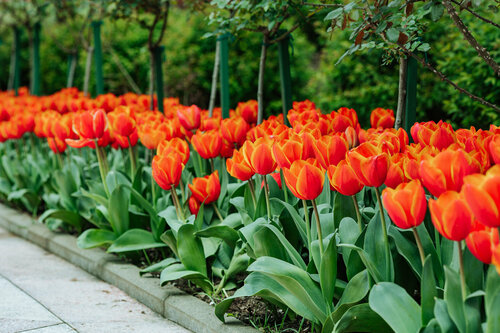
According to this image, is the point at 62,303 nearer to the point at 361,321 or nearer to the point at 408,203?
the point at 361,321

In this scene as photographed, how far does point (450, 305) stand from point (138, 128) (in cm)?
269

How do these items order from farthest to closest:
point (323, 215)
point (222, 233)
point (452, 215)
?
point (222, 233)
point (323, 215)
point (452, 215)

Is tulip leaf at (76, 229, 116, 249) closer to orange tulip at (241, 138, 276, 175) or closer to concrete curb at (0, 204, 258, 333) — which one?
concrete curb at (0, 204, 258, 333)

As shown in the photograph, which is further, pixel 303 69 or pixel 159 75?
pixel 303 69

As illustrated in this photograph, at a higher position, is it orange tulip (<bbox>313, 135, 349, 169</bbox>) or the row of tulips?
orange tulip (<bbox>313, 135, 349, 169</bbox>)

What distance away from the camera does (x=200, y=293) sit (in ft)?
11.6

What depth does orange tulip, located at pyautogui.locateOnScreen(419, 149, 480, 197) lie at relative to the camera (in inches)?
81.6

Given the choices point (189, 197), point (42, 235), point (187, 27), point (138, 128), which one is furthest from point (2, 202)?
point (187, 27)

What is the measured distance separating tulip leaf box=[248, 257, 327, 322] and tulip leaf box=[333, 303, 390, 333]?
19cm

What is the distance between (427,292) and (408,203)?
0.36m

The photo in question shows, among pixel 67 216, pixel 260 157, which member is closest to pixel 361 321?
pixel 260 157

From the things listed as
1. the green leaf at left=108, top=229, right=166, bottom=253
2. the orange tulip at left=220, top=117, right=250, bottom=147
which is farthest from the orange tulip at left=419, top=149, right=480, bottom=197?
the green leaf at left=108, top=229, right=166, bottom=253

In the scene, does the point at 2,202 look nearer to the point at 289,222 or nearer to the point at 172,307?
the point at 172,307

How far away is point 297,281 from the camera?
8.61 feet
